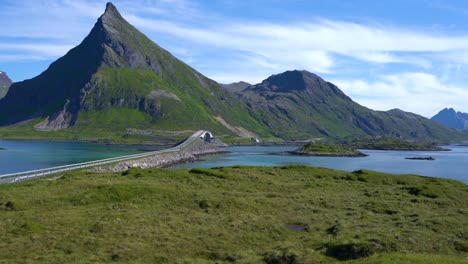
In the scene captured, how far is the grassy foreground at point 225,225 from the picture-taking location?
34281 millimetres

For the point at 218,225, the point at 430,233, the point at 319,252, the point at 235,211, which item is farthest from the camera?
the point at 235,211

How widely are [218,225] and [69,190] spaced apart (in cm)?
2691

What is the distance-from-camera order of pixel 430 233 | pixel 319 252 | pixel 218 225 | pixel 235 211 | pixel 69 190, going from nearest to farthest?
pixel 319 252 < pixel 430 233 < pixel 218 225 < pixel 235 211 < pixel 69 190

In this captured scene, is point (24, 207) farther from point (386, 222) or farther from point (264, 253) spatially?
point (386, 222)

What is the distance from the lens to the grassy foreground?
3428 centimetres

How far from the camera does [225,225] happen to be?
44562 millimetres

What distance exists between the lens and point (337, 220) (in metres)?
49.0

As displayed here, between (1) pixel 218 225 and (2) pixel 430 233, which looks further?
(1) pixel 218 225

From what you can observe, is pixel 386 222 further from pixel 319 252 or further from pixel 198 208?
pixel 198 208

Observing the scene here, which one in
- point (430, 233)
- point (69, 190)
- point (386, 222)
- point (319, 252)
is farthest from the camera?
point (69, 190)

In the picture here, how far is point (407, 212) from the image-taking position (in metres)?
55.2

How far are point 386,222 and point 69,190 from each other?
41.6 meters

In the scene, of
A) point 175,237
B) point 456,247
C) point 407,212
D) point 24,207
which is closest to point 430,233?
point 456,247

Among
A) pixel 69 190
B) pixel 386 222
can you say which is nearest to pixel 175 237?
pixel 386 222
